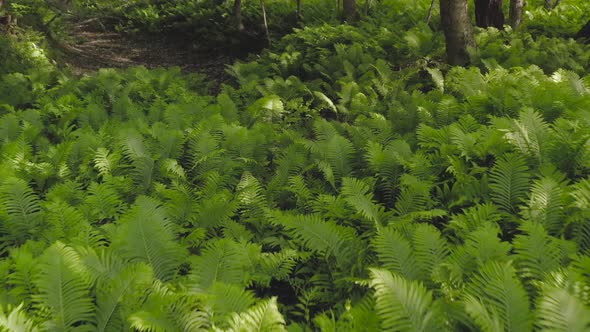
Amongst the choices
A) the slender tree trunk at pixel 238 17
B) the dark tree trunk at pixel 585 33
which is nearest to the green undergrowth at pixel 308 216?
the dark tree trunk at pixel 585 33

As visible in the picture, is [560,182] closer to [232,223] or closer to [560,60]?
[232,223]

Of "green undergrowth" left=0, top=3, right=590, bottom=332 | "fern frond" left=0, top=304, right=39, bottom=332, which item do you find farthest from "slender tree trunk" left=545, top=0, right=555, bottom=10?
"fern frond" left=0, top=304, right=39, bottom=332

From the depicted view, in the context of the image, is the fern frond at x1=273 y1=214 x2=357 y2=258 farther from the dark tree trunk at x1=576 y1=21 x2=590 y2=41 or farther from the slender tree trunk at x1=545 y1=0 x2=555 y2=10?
the slender tree trunk at x1=545 y1=0 x2=555 y2=10

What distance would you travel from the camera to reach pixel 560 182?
3816 mm

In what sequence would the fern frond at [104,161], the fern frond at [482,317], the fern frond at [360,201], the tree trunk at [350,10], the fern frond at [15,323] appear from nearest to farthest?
the fern frond at [482,317] → the fern frond at [15,323] → the fern frond at [360,201] → the fern frond at [104,161] → the tree trunk at [350,10]

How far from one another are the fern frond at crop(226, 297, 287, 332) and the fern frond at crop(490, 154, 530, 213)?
2080 mm

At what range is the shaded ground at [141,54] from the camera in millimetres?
13305

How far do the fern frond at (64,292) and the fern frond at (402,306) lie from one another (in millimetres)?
1460

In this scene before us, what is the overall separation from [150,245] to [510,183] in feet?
8.44

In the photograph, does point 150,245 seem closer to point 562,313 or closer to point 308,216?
point 308,216

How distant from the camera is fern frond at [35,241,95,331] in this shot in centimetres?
264

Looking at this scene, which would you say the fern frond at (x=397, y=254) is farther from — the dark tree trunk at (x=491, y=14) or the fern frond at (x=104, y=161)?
the dark tree trunk at (x=491, y=14)

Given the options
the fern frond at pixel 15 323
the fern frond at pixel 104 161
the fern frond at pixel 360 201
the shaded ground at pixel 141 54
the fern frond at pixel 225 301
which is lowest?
the shaded ground at pixel 141 54

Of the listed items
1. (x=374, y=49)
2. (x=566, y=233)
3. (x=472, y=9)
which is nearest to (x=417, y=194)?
(x=566, y=233)
